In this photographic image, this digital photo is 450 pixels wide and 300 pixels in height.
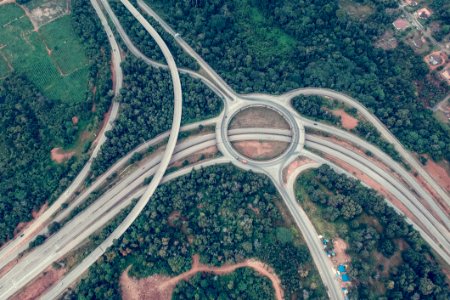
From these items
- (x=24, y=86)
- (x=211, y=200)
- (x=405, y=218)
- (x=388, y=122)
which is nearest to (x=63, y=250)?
(x=211, y=200)

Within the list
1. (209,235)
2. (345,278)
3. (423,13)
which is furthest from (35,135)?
(423,13)

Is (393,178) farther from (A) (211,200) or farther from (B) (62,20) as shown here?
(B) (62,20)

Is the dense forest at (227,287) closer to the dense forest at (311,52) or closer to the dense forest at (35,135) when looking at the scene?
the dense forest at (35,135)

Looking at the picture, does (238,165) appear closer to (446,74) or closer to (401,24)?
(446,74)

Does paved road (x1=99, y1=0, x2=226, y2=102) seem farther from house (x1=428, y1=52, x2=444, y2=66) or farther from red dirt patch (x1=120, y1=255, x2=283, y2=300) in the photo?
house (x1=428, y1=52, x2=444, y2=66)

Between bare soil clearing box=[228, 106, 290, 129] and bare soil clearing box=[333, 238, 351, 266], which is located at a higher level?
bare soil clearing box=[228, 106, 290, 129]

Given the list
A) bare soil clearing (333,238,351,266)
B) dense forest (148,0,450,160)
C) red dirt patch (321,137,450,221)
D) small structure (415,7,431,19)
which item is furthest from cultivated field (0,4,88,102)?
small structure (415,7,431,19)

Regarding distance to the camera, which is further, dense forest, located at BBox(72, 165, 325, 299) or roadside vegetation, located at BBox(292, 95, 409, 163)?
roadside vegetation, located at BBox(292, 95, 409, 163)
